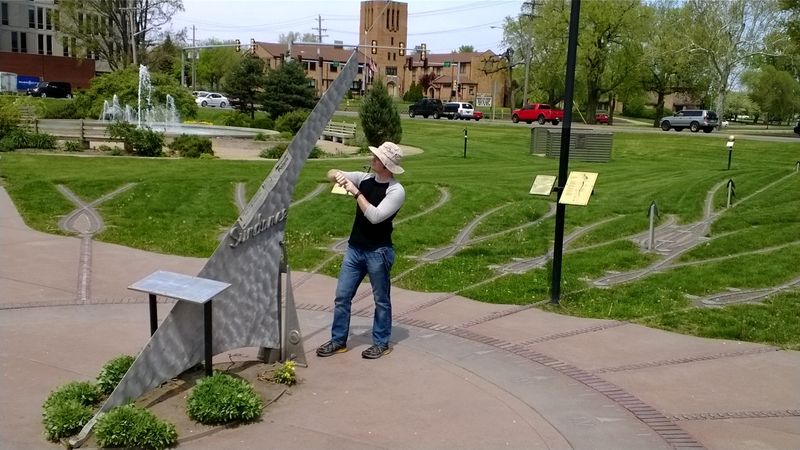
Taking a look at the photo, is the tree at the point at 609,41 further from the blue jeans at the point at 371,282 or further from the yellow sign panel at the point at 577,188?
the blue jeans at the point at 371,282

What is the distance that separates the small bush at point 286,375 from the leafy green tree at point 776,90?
67.9 metres

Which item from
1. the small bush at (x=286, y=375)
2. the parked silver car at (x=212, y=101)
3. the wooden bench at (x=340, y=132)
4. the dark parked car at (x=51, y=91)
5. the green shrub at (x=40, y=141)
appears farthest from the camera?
the parked silver car at (x=212, y=101)

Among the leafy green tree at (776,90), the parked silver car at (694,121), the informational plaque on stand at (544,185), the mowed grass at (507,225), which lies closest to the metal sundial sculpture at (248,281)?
the mowed grass at (507,225)

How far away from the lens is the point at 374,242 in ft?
21.1

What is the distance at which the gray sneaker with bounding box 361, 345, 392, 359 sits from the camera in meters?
6.58

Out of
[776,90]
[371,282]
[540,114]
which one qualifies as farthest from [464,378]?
[776,90]

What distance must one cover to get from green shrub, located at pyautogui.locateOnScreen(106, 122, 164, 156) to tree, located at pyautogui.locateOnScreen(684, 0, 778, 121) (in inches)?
1561

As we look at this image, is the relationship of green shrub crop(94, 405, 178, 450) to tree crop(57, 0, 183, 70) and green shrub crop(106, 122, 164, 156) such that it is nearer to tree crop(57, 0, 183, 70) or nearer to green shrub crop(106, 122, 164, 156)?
green shrub crop(106, 122, 164, 156)

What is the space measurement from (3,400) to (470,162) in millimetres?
20141

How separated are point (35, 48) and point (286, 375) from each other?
78.7m

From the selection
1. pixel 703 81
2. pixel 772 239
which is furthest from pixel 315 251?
pixel 703 81

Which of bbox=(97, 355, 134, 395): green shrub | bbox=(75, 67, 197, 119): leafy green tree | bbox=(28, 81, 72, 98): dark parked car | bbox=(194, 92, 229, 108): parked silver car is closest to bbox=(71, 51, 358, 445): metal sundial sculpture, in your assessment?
bbox=(97, 355, 134, 395): green shrub

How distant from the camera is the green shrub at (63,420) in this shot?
4762 millimetres

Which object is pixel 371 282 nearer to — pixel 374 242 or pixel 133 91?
pixel 374 242
